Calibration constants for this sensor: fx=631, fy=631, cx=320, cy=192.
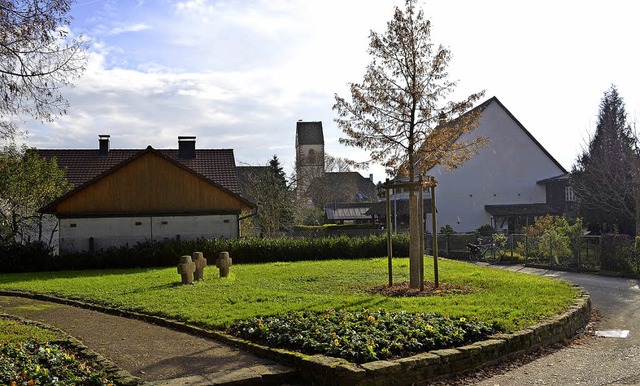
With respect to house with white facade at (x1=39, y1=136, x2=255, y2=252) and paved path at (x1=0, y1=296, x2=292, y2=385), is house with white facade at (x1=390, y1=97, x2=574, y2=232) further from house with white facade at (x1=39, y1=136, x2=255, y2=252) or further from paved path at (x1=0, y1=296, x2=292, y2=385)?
paved path at (x1=0, y1=296, x2=292, y2=385)

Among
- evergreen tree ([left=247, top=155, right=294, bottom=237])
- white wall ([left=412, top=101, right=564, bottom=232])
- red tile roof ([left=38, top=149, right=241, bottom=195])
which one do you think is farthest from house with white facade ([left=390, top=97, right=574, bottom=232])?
red tile roof ([left=38, top=149, right=241, bottom=195])

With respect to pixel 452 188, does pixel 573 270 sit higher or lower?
lower

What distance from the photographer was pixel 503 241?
30.9 m

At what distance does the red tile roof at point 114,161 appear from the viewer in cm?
3888

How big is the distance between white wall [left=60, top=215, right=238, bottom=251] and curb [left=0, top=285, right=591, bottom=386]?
22.0 meters

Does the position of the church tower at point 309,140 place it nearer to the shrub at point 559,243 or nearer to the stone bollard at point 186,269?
the shrub at point 559,243

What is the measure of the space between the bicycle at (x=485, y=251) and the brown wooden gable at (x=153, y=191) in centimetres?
1167

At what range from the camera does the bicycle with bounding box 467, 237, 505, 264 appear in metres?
30.9

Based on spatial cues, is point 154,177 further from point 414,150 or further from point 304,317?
point 304,317

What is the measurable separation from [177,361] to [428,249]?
28.5 metres

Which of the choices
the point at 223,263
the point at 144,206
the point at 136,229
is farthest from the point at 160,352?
→ the point at 144,206

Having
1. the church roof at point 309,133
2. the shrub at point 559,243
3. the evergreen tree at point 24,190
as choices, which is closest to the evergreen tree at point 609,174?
the shrub at point 559,243

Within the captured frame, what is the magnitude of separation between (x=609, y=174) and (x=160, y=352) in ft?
96.9

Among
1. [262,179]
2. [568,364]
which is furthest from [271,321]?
[262,179]
